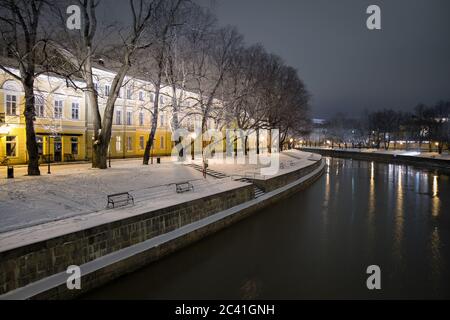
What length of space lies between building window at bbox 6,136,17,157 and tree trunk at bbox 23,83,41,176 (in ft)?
30.9

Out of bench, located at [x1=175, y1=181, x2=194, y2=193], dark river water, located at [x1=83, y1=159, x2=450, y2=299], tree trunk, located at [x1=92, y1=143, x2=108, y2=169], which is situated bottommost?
dark river water, located at [x1=83, y1=159, x2=450, y2=299]

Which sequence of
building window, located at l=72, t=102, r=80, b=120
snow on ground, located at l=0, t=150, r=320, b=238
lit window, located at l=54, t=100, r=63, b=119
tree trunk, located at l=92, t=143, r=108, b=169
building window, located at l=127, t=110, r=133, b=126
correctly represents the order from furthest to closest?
building window, located at l=127, t=110, r=133, b=126, building window, located at l=72, t=102, r=80, b=120, lit window, located at l=54, t=100, r=63, b=119, tree trunk, located at l=92, t=143, r=108, b=169, snow on ground, located at l=0, t=150, r=320, b=238

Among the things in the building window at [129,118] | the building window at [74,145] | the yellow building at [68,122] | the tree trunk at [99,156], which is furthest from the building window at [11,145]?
the building window at [129,118]

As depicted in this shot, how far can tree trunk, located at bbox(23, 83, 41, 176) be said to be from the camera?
634 inches

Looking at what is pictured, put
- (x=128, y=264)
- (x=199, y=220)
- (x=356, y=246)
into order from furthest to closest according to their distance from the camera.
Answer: (x=199, y=220) → (x=356, y=246) → (x=128, y=264)

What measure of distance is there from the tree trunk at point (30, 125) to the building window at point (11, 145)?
30.9ft

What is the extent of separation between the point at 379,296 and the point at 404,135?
4646 inches

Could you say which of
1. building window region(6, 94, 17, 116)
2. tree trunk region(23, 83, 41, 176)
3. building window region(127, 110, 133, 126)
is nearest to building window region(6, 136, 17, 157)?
building window region(6, 94, 17, 116)

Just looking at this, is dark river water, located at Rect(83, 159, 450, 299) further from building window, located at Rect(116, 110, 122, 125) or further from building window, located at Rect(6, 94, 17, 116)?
building window, located at Rect(116, 110, 122, 125)

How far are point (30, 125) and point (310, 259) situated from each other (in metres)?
15.1

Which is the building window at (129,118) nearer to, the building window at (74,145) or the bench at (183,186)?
the building window at (74,145)
